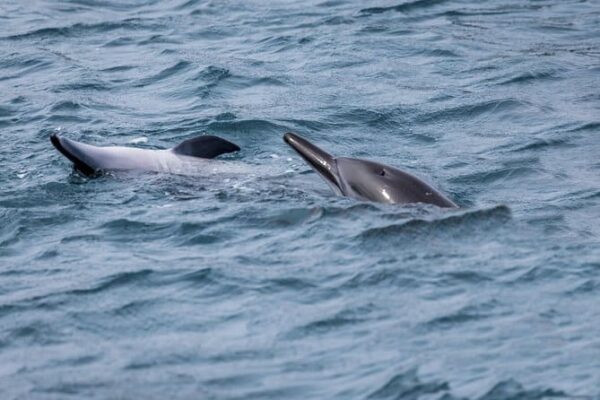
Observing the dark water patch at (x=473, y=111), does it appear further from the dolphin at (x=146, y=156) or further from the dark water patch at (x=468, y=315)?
the dark water patch at (x=468, y=315)

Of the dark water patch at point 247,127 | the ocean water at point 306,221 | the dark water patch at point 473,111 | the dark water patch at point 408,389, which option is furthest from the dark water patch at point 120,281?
the dark water patch at point 473,111

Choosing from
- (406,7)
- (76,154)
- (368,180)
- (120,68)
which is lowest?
(406,7)

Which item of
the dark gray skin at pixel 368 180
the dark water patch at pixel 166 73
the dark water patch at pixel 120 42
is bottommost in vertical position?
the dark water patch at pixel 166 73

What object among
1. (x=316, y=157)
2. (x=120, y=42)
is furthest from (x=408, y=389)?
(x=120, y=42)

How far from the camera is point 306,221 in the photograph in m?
10.4

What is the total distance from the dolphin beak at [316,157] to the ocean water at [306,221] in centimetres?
21

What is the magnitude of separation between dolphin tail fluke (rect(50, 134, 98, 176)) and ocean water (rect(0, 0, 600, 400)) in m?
0.25

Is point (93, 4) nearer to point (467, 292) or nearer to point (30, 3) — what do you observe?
point (30, 3)

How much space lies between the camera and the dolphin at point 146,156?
12.1 metres

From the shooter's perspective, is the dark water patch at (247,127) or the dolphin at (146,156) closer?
the dolphin at (146,156)

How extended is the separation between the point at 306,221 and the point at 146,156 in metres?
2.62

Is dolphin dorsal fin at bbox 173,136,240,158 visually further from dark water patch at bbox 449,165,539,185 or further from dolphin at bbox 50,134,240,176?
dark water patch at bbox 449,165,539,185

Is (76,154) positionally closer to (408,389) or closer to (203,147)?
(203,147)

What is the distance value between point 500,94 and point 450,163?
3047 millimetres
